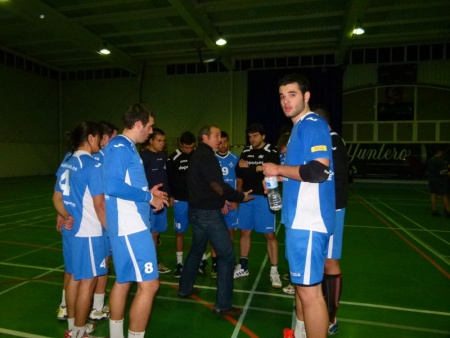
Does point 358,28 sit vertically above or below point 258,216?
above

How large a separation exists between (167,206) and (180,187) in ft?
6.48

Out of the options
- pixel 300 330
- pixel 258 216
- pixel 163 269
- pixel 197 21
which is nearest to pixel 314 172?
pixel 300 330

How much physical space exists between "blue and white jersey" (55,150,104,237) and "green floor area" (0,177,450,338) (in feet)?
3.91

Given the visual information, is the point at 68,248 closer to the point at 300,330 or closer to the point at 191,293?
the point at 191,293

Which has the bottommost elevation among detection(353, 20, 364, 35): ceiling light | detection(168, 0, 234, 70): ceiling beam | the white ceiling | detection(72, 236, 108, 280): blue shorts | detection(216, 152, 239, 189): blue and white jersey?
detection(72, 236, 108, 280): blue shorts

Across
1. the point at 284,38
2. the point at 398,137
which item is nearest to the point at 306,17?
the point at 284,38

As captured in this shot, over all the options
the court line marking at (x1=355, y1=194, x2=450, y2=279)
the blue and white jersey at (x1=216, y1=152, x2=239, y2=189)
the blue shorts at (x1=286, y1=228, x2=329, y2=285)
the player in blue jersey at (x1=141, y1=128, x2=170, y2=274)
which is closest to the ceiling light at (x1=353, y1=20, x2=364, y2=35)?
the court line marking at (x1=355, y1=194, x2=450, y2=279)

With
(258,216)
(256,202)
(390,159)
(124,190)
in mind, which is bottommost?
(258,216)

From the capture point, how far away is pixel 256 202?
502cm

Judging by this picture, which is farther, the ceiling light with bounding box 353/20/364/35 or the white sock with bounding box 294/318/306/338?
the ceiling light with bounding box 353/20/364/35

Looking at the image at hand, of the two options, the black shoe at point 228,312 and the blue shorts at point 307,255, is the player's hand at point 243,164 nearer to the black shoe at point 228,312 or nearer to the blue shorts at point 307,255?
the black shoe at point 228,312

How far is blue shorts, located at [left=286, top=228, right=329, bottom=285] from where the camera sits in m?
2.58

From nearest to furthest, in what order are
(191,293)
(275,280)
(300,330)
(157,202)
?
(157,202) < (300,330) < (191,293) < (275,280)

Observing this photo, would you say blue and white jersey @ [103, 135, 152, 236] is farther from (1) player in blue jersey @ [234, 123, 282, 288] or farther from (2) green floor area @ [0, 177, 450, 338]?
(1) player in blue jersey @ [234, 123, 282, 288]
